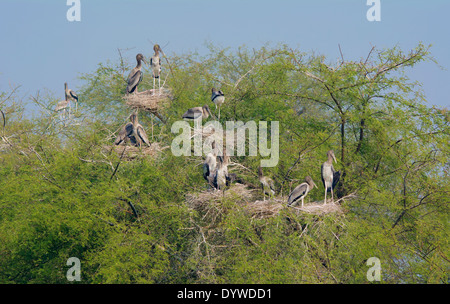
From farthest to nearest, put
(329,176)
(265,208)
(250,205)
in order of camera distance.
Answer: (329,176), (250,205), (265,208)

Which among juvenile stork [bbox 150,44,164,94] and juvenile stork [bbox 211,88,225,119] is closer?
juvenile stork [bbox 211,88,225,119]

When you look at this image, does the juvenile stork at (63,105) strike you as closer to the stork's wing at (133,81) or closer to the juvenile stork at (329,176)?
the stork's wing at (133,81)

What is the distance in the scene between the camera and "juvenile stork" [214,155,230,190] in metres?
15.9

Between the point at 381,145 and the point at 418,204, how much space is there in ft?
6.19

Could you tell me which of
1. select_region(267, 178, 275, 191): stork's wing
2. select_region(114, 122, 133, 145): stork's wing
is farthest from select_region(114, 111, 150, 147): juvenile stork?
select_region(267, 178, 275, 191): stork's wing

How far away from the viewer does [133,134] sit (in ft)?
62.4

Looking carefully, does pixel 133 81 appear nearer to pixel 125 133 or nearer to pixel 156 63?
pixel 156 63

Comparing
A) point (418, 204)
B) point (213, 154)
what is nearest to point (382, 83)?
point (418, 204)

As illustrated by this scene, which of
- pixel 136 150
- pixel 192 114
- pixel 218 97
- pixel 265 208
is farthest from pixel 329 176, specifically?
pixel 136 150

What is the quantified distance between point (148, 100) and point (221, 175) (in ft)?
14.2

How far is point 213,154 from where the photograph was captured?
16797mm

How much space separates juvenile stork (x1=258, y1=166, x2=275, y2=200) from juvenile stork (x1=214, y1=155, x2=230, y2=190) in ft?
2.74

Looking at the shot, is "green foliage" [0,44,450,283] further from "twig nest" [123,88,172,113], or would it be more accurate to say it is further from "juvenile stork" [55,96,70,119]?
"juvenile stork" [55,96,70,119]

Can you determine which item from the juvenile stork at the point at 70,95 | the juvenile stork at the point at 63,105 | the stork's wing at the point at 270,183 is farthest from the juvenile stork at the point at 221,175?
the juvenile stork at the point at 70,95
